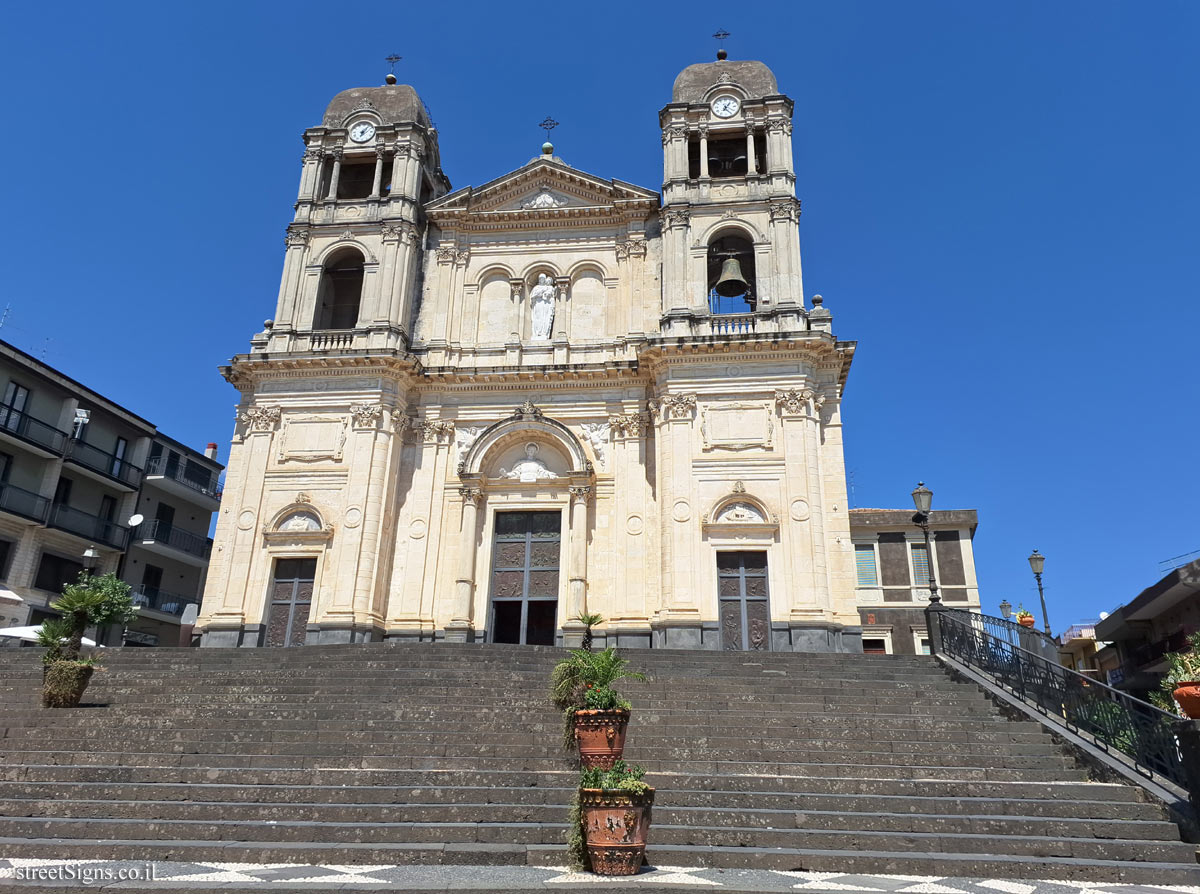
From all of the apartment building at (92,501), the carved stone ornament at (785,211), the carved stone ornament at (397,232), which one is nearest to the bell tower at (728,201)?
the carved stone ornament at (785,211)

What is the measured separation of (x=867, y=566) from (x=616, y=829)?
3030 centimetres

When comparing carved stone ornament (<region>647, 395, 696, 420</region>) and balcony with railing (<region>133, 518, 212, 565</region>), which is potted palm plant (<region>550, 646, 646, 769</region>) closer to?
carved stone ornament (<region>647, 395, 696, 420</region>)

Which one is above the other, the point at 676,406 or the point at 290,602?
the point at 676,406

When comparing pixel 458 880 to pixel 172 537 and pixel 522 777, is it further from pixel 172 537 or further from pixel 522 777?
pixel 172 537

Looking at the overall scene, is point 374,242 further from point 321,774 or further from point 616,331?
point 321,774

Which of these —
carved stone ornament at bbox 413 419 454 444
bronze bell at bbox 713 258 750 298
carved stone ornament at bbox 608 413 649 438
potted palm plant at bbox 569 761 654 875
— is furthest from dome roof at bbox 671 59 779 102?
potted palm plant at bbox 569 761 654 875

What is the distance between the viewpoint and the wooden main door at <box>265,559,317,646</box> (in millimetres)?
21594

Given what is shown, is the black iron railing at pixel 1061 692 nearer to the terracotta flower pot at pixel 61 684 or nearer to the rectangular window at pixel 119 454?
the terracotta flower pot at pixel 61 684

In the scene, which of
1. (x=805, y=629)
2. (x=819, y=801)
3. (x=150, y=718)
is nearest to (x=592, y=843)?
(x=819, y=801)

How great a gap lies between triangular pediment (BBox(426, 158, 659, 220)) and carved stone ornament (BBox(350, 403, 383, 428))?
7.12m

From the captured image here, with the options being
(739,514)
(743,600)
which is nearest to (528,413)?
(739,514)

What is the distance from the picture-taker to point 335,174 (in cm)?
2669

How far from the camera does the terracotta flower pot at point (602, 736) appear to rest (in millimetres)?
8797

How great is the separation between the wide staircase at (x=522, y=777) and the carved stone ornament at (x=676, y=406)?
28.5 ft
